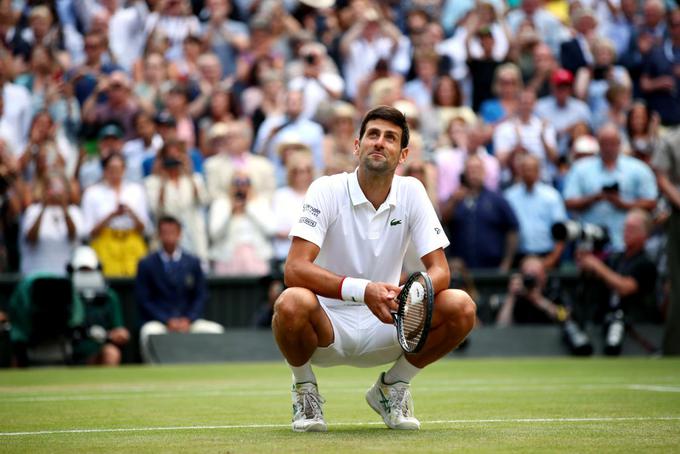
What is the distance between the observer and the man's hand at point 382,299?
6707 millimetres

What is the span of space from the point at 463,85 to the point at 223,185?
15.2 feet

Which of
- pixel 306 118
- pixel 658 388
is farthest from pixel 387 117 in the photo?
pixel 306 118

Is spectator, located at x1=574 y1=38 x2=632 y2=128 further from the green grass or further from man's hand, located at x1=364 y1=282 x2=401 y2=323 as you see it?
man's hand, located at x1=364 y1=282 x2=401 y2=323

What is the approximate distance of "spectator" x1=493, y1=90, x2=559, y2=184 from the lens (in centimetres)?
1797

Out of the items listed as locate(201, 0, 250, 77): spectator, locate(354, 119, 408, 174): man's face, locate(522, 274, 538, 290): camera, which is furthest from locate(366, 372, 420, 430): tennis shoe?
locate(201, 0, 250, 77): spectator

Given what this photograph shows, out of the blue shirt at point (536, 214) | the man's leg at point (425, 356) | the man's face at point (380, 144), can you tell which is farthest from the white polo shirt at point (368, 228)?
the blue shirt at point (536, 214)

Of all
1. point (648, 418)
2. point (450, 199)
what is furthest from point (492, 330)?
point (648, 418)

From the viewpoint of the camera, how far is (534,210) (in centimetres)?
1688

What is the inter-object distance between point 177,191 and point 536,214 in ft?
15.3

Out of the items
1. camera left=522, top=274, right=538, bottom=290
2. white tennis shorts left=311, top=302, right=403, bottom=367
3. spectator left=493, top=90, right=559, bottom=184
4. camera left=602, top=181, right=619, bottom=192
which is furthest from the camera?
spectator left=493, top=90, right=559, bottom=184

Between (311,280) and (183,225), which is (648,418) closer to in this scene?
(311,280)

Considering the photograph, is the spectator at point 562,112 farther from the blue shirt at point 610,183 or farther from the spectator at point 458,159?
the spectator at point 458,159

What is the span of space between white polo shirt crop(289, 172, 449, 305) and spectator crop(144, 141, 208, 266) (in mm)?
9112

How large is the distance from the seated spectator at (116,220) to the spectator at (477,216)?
152 inches
